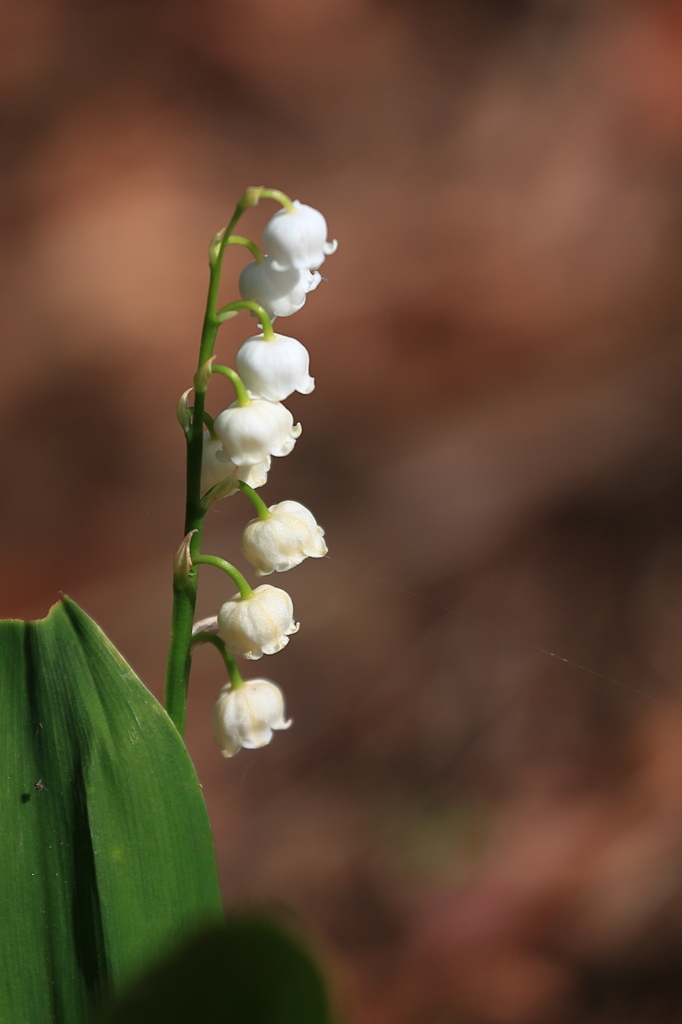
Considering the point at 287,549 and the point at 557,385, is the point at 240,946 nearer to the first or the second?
the point at 287,549

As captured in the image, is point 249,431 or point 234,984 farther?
point 249,431

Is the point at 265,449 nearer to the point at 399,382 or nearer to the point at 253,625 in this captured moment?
the point at 253,625

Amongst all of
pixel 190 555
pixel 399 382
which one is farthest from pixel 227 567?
pixel 399 382

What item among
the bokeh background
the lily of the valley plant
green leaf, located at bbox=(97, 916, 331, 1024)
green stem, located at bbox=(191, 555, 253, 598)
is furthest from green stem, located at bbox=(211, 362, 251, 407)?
the bokeh background

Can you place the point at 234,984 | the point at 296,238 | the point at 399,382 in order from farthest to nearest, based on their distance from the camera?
the point at 399,382 < the point at 296,238 < the point at 234,984

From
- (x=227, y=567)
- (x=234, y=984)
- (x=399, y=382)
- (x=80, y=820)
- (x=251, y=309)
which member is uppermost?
(x=399, y=382)

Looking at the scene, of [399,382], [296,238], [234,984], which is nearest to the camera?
[234,984]
